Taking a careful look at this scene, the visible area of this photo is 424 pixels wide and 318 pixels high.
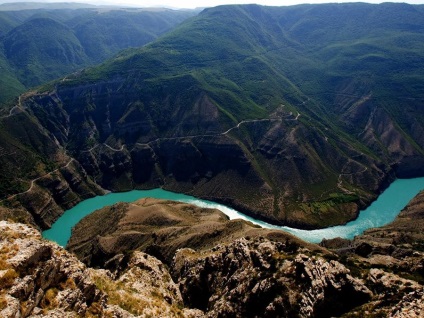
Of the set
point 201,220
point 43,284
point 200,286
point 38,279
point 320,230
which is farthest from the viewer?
point 320,230

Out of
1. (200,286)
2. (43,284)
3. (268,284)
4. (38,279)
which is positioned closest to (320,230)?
(200,286)

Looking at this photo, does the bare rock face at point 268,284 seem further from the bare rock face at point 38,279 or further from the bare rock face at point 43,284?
the bare rock face at point 38,279

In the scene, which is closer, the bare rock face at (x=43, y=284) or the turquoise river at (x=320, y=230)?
the bare rock face at (x=43, y=284)

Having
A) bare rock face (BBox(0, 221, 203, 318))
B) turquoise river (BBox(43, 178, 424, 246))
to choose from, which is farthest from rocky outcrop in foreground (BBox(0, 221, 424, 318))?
turquoise river (BBox(43, 178, 424, 246))

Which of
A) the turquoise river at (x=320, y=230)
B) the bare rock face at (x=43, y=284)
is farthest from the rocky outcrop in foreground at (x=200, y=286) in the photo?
the turquoise river at (x=320, y=230)

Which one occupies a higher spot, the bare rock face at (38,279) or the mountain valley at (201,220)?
the bare rock face at (38,279)

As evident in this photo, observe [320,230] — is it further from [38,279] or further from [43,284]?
[38,279]

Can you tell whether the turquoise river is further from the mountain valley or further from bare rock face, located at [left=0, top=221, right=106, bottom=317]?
bare rock face, located at [left=0, top=221, right=106, bottom=317]

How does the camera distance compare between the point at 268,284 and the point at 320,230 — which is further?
the point at 320,230
